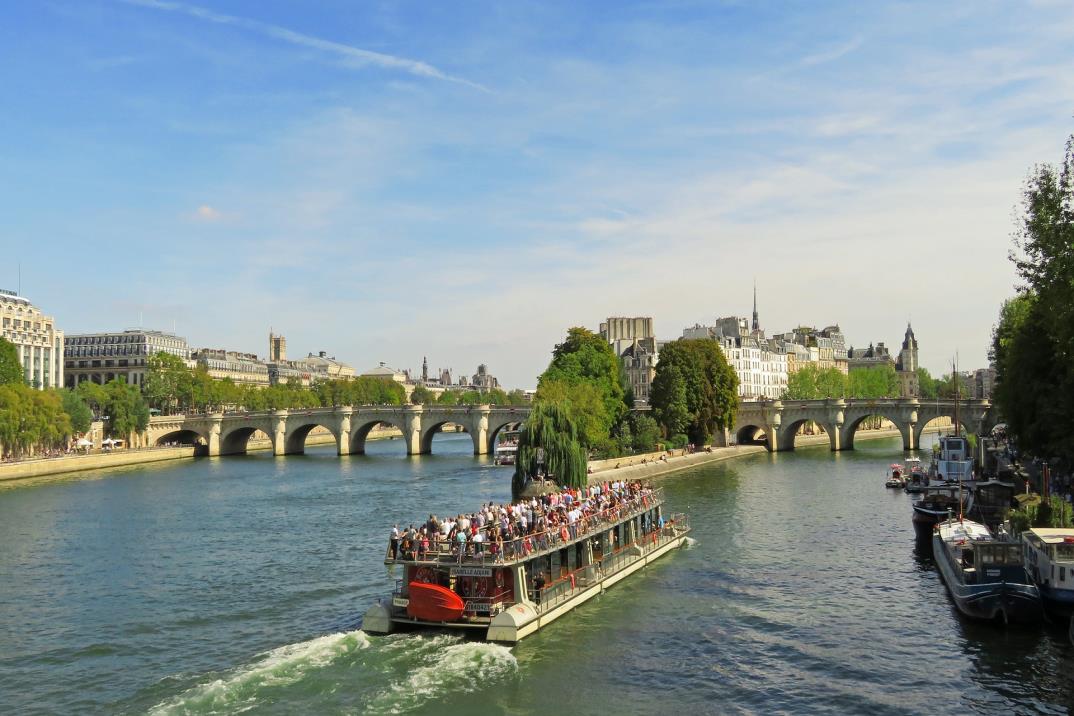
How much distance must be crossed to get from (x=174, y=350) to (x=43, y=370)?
1714 inches

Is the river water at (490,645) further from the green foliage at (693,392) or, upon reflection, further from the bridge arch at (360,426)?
the bridge arch at (360,426)

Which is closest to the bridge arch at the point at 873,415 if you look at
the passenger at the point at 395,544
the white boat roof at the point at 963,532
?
the white boat roof at the point at 963,532

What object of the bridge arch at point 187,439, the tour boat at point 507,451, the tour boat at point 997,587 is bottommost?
the tour boat at point 997,587

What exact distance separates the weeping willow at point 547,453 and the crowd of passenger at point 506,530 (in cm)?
1452

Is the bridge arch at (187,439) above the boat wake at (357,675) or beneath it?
above

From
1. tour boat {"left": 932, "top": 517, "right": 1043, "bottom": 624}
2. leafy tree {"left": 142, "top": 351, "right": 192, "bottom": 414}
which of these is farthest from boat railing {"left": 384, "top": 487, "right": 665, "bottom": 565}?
leafy tree {"left": 142, "top": 351, "right": 192, "bottom": 414}

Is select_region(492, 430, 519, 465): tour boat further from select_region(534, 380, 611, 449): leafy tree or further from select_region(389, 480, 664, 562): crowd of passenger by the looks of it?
select_region(389, 480, 664, 562): crowd of passenger

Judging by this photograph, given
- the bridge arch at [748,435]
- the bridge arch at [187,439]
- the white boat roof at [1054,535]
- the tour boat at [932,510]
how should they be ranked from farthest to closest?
the bridge arch at [187,439], the bridge arch at [748,435], the tour boat at [932,510], the white boat roof at [1054,535]

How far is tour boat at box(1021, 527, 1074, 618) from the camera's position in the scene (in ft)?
91.1

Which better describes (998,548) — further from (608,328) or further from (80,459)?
(608,328)

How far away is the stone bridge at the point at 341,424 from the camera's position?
102 m

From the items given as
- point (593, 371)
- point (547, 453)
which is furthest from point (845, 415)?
point (547, 453)

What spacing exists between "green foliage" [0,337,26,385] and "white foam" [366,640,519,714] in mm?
83762

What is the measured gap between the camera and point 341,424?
10569 cm
